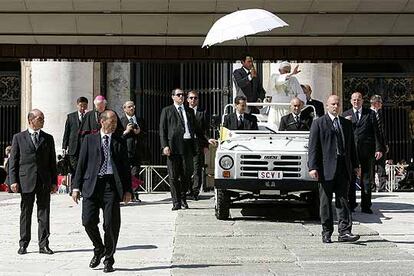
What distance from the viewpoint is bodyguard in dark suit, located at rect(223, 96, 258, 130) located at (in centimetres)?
1350

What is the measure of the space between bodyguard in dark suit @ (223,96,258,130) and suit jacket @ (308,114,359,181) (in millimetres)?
2896

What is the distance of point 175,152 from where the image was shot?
46.6 ft

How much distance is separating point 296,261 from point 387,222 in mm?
3840

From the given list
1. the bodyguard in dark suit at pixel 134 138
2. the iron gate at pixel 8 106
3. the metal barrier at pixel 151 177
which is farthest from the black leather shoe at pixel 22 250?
the iron gate at pixel 8 106

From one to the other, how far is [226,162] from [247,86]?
9.95 feet

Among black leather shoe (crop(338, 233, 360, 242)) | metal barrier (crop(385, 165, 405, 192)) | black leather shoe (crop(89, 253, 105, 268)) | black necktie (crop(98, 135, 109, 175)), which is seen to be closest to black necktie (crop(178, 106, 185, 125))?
black leather shoe (crop(338, 233, 360, 242))

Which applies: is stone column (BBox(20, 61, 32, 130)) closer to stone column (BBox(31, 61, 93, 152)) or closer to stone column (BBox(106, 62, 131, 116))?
stone column (BBox(31, 61, 93, 152))

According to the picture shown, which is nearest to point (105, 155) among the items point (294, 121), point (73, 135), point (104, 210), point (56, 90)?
point (104, 210)

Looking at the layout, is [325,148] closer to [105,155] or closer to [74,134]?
[105,155]

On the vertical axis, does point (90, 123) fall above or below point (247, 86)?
below

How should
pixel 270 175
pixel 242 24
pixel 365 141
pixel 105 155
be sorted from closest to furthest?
pixel 105 155, pixel 270 175, pixel 242 24, pixel 365 141

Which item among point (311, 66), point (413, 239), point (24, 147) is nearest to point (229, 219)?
point (413, 239)

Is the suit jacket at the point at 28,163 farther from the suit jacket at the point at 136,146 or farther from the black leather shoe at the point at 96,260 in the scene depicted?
the suit jacket at the point at 136,146

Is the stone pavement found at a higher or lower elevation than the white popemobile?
lower
